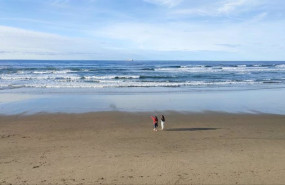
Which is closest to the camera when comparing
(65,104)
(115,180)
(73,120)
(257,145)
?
(115,180)

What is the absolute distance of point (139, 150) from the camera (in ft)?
34.7

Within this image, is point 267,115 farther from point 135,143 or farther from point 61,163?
point 61,163

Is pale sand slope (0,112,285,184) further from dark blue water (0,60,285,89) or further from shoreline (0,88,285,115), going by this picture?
dark blue water (0,60,285,89)

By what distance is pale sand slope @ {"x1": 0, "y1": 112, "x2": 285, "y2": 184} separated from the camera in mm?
8234

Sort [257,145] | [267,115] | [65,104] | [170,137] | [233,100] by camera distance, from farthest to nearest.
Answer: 1. [233,100]
2. [65,104]
3. [267,115]
4. [170,137]
5. [257,145]

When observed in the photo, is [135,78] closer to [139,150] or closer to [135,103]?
[135,103]

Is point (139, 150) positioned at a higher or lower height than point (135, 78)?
lower

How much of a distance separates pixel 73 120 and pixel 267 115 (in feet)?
36.3

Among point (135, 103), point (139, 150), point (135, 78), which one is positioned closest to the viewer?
point (139, 150)

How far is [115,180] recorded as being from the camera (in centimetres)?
801

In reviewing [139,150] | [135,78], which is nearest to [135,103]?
[139,150]

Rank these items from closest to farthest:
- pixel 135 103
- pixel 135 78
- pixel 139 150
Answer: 1. pixel 139 150
2. pixel 135 103
3. pixel 135 78

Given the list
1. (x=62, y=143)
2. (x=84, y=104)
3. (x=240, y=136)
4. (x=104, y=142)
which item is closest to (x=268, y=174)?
(x=240, y=136)

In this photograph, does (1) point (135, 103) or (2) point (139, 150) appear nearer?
(2) point (139, 150)
